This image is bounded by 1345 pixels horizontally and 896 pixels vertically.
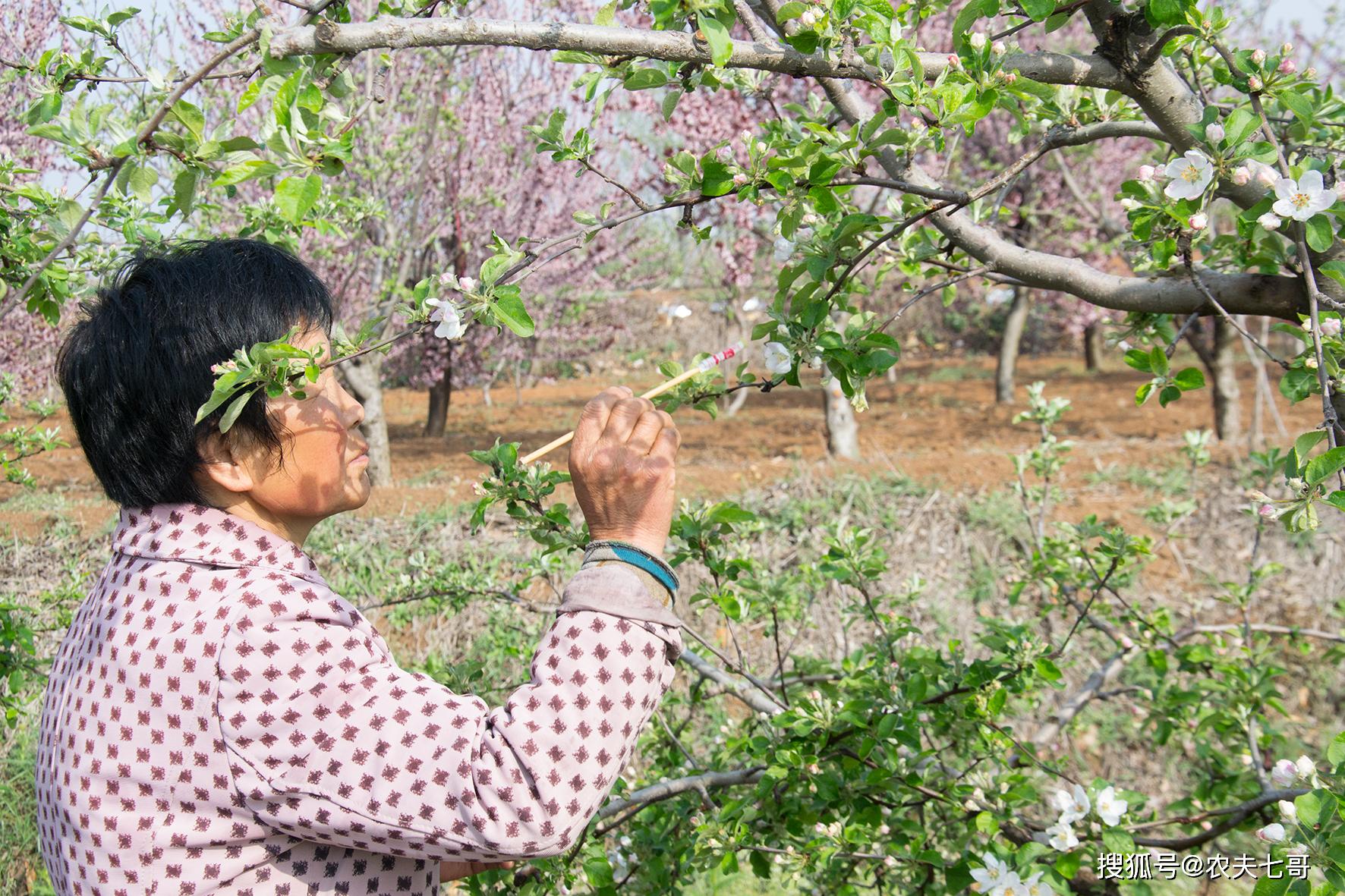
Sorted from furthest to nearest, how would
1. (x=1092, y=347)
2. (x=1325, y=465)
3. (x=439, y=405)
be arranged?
1. (x=1092, y=347)
2. (x=439, y=405)
3. (x=1325, y=465)

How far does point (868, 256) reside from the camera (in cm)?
162

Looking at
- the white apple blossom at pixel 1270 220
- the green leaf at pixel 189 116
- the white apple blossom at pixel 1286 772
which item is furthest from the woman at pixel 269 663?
the white apple blossom at pixel 1286 772

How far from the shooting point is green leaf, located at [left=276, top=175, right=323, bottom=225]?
2.98ft

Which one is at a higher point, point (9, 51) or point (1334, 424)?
point (9, 51)

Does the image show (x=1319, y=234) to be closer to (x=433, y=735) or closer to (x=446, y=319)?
(x=446, y=319)

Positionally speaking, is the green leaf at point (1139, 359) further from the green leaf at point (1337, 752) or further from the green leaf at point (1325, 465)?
the green leaf at point (1337, 752)

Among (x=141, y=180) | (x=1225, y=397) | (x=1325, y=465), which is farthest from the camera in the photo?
(x=1225, y=397)

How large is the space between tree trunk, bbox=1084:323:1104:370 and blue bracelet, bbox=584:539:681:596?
544 inches

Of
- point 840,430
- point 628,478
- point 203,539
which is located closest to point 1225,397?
point 840,430

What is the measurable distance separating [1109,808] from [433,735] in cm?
121

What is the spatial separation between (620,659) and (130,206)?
1.76m

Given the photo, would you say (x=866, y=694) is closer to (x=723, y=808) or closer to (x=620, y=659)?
(x=723, y=808)

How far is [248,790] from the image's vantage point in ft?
3.23

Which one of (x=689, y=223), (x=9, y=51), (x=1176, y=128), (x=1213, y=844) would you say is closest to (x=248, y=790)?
(x=689, y=223)
